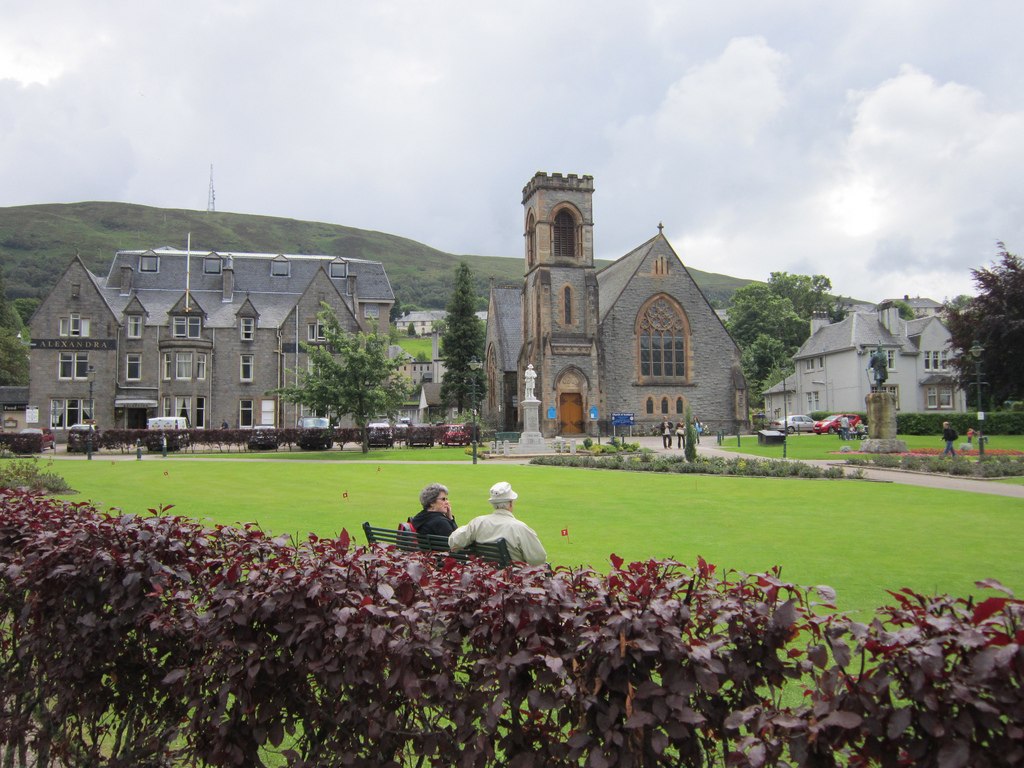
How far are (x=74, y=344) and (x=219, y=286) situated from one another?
1275cm

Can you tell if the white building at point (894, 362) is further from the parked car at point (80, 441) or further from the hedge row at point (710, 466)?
the parked car at point (80, 441)

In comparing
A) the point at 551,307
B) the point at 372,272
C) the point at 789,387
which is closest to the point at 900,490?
the point at 551,307

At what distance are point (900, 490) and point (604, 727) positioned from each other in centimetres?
2055

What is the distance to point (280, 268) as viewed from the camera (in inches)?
2788

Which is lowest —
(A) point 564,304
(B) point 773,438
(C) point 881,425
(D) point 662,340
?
(B) point 773,438

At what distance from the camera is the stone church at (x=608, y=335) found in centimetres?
5959

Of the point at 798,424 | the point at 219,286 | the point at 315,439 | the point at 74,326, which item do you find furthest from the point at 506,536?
the point at 219,286

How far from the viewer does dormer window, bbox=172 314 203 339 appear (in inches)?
2483

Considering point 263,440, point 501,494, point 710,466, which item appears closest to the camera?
point 501,494

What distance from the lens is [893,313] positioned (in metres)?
77.2

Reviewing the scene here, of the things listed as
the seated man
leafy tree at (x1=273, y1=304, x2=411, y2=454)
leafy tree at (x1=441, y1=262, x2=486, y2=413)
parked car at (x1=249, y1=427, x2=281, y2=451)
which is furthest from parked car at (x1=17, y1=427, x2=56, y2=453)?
the seated man

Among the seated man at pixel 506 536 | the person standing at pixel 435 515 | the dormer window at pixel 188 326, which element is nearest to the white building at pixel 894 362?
the dormer window at pixel 188 326

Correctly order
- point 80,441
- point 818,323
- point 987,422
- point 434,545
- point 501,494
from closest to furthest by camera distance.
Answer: point 501,494, point 434,545, point 80,441, point 987,422, point 818,323

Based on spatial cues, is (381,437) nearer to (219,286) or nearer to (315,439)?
(315,439)
